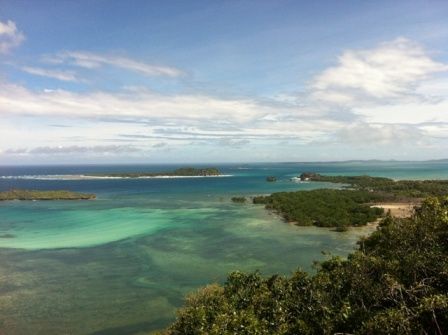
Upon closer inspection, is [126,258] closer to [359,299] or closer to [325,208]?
[359,299]

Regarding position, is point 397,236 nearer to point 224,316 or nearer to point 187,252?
point 224,316

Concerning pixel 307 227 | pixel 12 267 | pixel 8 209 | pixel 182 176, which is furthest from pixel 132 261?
pixel 182 176

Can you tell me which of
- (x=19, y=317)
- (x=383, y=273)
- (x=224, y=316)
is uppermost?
(x=383, y=273)

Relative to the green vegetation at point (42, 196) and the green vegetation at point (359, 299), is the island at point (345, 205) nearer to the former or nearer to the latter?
the green vegetation at point (359, 299)

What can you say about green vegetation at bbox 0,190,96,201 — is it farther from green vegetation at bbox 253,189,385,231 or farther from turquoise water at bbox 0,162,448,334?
green vegetation at bbox 253,189,385,231

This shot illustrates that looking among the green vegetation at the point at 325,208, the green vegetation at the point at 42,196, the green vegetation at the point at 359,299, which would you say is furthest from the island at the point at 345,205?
the green vegetation at the point at 42,196

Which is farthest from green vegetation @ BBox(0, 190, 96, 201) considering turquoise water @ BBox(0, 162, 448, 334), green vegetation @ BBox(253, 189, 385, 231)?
green vegetation @ BBox(253, 189, 385, 231)

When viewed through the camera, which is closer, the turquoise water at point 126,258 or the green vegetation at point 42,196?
the turquoise water at point 126,258

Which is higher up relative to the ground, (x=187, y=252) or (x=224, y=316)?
(x=224, y=316)
